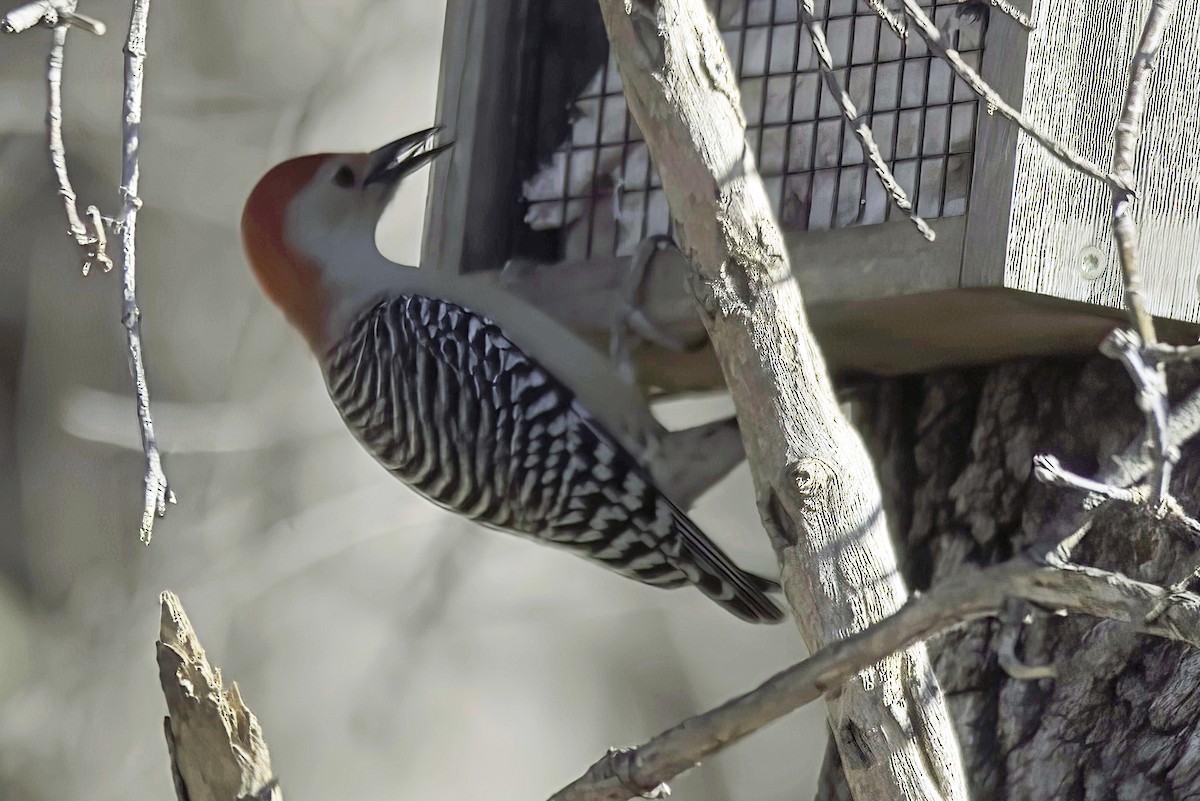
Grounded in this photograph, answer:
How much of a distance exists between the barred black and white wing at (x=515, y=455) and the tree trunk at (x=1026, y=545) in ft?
0.79

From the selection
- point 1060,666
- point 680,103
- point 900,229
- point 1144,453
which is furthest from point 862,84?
point 1144,453

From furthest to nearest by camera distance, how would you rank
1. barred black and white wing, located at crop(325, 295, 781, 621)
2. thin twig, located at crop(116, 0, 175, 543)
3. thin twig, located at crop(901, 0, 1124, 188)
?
barred black and white wing, located at crop(325, 295, 781, 621)
thin twig, located at crop(116, 0, 175, 543)
thin twig, located at crop(901, 0, 1124, 188)

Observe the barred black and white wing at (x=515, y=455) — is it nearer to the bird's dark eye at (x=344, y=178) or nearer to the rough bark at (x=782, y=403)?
the bird's dark eye at (x=344, y=178)

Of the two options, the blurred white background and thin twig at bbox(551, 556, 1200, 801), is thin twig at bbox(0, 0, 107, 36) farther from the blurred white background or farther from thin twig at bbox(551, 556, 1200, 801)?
the blurred white background

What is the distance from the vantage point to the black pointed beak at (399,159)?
81.2 inches

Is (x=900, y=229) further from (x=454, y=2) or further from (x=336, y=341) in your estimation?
(x=336, y=341)

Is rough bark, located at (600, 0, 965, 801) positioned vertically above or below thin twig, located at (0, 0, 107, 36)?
below

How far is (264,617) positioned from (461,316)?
8.43 feet

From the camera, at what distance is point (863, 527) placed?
1.18m

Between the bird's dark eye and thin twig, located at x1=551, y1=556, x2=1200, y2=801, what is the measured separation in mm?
1385

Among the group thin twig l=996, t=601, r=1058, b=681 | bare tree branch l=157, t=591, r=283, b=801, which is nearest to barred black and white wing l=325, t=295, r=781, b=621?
bare tree branch l=157, t=591, r=283, b=801

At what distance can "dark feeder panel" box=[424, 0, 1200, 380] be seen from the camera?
1.46 m

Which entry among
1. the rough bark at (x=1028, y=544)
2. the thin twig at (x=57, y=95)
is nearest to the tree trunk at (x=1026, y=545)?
the rough bark at (x=1028, y=544)

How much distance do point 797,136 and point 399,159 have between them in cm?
72
